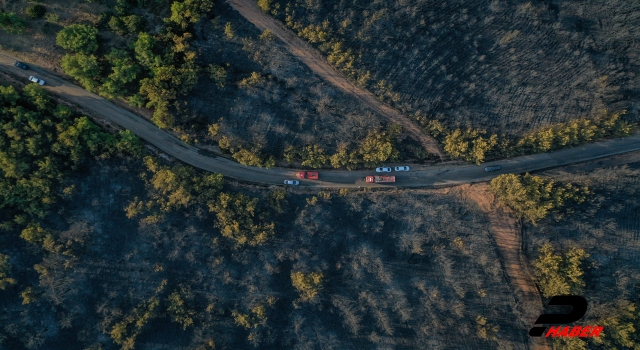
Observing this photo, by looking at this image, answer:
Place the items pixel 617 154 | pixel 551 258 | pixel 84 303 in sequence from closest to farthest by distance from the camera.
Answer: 1. pixel 84 303
2. pixel 551 258
3. pixel 617 154

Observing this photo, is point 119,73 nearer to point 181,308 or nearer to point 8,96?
point 8,96

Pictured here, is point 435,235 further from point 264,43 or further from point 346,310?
point 264,43

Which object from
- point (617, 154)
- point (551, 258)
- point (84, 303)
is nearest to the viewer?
point (84, 303)

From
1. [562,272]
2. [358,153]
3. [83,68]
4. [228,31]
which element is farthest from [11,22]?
[562,272]

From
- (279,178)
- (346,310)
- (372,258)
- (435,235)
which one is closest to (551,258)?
(435,235)

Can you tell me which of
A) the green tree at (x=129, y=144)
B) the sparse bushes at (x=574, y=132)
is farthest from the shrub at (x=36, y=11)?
the sparse bushes at (x=574, y=132)

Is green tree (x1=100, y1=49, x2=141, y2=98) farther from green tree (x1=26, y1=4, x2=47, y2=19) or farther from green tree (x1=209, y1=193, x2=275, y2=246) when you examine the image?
green tree (x1=209, y1=193, x2=275, y2=246)
